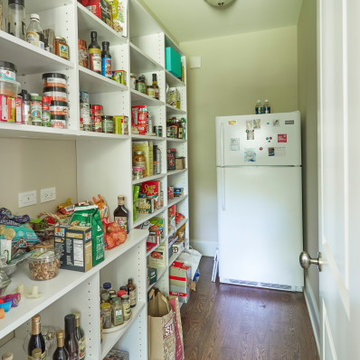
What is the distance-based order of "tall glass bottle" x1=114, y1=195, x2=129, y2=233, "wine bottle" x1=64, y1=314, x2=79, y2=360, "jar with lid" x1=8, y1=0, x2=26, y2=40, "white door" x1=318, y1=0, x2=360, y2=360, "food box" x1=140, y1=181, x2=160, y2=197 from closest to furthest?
"white door" x1=318, y1=0, x2=360, y2=360 → "jar with lid" x1=8, y1=0, x2=26, y2=40 → "wine bottle" x1=64, y1=314, x2=79, y2=360 → "tall glass bottle" x1=114, y1=195, x2=129, y2=233 → "food box" x1=140, y1=181, x2=160, y2=197

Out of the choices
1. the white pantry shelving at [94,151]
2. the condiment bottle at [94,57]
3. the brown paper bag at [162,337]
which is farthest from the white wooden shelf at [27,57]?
the brown paper bag at [162,337]

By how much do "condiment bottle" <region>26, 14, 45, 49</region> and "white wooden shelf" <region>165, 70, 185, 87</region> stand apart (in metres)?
1.32

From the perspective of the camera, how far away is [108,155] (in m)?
1.65

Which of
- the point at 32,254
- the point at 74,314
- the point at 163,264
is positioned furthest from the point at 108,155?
the point at 163,264

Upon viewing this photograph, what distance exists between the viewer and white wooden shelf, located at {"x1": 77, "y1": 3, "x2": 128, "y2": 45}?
1239mm

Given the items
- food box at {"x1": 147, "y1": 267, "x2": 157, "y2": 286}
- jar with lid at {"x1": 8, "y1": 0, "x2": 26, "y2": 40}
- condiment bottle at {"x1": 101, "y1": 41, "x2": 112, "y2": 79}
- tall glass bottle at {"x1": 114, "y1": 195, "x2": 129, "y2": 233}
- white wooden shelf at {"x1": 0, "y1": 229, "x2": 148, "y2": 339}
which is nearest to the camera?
white wooden shelf at {"x1": 0, "y1": 229, "x2": 148, "y2": 339}

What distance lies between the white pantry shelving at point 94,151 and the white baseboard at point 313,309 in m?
1.11

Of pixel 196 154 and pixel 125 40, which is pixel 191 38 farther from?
pixel 125 40

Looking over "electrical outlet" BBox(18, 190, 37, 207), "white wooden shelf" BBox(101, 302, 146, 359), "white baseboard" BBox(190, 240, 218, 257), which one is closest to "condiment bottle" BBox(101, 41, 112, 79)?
"electrical outlet" BBox(18, 190, 37, 207)

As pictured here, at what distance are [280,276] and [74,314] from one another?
2085 mm

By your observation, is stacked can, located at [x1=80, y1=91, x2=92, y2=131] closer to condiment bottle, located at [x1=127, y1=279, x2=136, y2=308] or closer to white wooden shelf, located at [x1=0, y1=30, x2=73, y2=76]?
white wooden shelf, located at [x1=0, y1=30, x2=73, y2=76]

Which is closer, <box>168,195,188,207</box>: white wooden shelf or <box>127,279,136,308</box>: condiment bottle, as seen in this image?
<box>127,279,136,308</box>: condiment bottle

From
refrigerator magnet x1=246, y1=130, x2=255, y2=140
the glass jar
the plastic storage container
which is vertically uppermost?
refrigerator magnet x1=246, y1=130, x2=255, y2=140

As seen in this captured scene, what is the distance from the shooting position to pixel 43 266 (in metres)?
1.02
